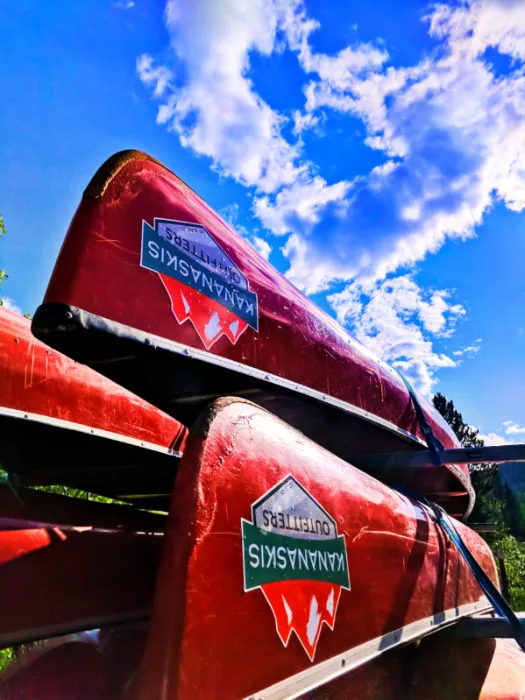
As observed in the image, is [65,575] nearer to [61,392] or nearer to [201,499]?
[201,499]

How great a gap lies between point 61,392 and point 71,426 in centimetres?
19

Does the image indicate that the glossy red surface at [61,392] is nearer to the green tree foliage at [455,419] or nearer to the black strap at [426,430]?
the black strap at [426,430]

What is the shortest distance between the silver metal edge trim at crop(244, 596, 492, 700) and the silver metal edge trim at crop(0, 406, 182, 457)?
149 centimetres

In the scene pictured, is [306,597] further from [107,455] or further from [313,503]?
[107,455]

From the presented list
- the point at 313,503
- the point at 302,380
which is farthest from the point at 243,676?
the point at 302,380

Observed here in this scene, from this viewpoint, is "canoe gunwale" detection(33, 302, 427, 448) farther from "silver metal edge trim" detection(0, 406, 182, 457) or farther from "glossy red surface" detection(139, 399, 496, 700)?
"silver metal edge trim" detection(0, 406, 182, 457)

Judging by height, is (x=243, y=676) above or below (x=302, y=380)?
below

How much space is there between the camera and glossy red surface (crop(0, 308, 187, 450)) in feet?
7.80

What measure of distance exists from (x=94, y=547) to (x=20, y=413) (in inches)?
A: 28.7

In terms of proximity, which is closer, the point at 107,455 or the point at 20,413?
the point at 20,413

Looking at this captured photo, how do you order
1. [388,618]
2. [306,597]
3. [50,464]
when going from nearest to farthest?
[306,597] < [388,618] < [50,464]

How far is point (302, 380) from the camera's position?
2504mm

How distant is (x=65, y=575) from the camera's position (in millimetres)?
1796

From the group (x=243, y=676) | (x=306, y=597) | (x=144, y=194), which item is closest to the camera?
(x=243, y=676)
